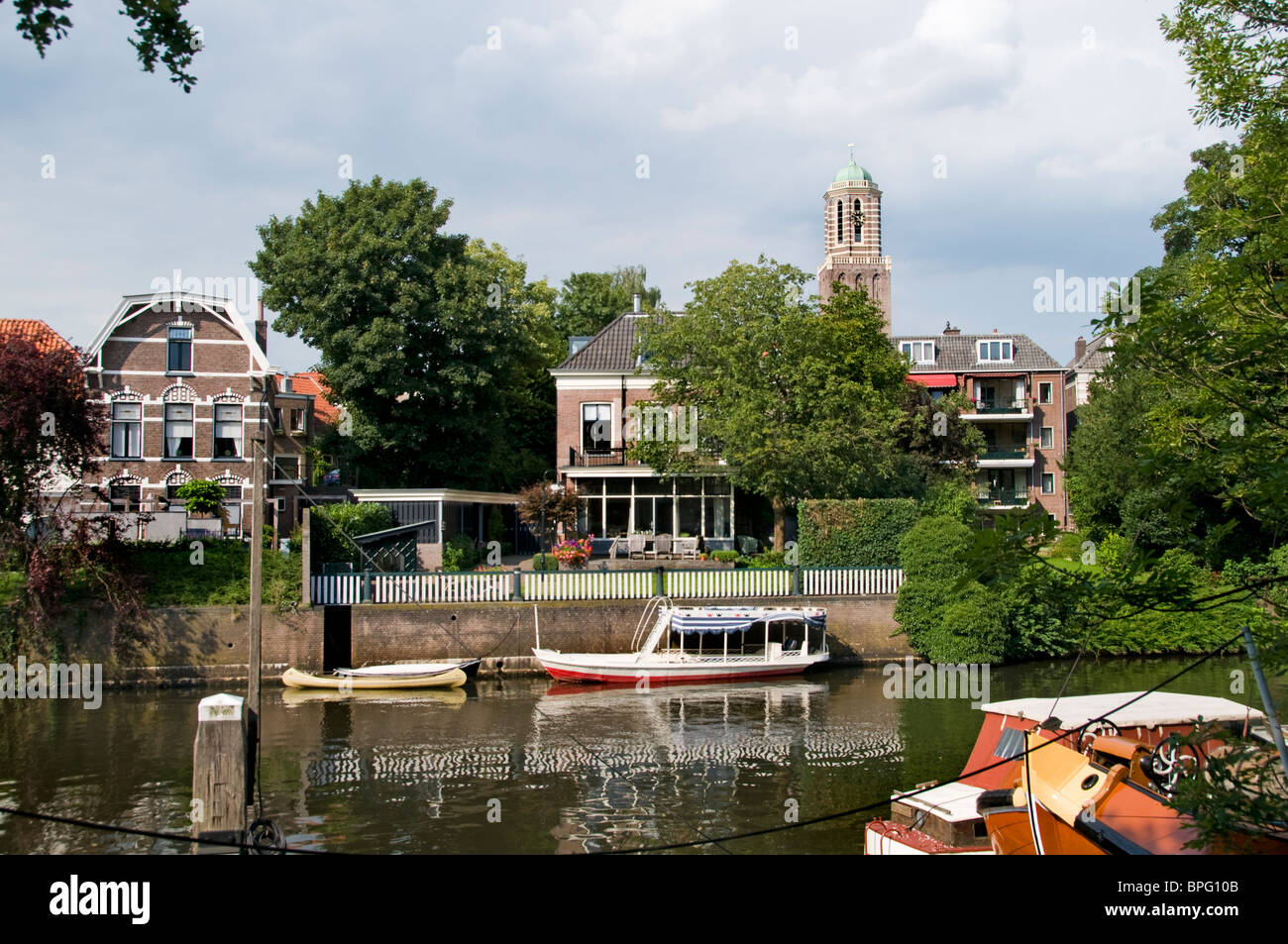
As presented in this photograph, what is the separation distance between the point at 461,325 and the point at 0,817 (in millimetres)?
25419

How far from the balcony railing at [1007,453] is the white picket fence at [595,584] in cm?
2717

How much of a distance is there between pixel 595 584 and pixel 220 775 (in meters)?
17.6

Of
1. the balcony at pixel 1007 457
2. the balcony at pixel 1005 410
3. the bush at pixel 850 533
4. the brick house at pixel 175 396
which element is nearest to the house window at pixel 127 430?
the brick house at pixel 175 396

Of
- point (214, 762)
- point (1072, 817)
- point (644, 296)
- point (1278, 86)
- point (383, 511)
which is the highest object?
point (644, 296)

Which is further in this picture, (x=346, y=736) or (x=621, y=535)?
(x=621, y=535)

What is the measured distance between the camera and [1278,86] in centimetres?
1166

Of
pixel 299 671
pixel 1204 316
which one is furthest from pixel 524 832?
pixel 299 671

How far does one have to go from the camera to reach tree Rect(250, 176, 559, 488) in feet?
120

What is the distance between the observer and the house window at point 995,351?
2105 inches

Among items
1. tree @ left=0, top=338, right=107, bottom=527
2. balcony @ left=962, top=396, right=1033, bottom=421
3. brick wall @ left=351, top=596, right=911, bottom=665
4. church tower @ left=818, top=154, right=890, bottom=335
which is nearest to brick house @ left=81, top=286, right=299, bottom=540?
tree @ left=0, top=338, right=107, bottom=527

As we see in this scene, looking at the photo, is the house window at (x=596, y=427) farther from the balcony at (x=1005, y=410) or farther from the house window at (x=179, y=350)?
the balcony at (x=1005, y=410)

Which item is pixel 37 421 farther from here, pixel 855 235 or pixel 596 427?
pixel 855 235
